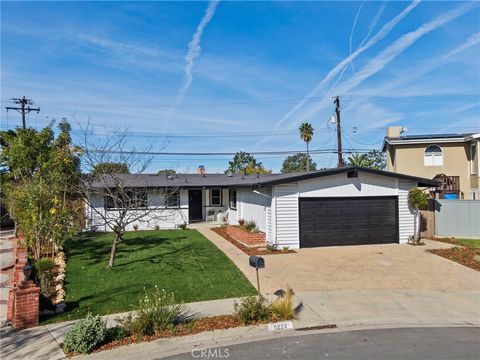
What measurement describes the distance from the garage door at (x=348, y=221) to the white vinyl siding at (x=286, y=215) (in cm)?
32

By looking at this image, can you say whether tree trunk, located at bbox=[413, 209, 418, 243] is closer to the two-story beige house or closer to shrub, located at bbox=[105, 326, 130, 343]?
the two-story beige house

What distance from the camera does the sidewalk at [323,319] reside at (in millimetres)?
6281

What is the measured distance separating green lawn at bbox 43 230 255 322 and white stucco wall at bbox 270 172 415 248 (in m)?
2.92

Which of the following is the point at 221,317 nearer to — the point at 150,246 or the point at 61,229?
Answer: the point at 61,229

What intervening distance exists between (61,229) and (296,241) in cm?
896

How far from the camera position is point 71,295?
357 inches

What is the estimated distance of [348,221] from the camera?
16.2 m

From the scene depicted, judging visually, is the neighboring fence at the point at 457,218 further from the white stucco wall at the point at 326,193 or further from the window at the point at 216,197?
the window at the point at 216,197

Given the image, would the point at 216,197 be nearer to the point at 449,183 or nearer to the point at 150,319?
the point at 449,183

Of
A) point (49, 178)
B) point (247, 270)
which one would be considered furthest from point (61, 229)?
point (247, 270)

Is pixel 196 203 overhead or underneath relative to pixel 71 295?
overhead

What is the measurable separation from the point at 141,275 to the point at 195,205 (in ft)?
51.7

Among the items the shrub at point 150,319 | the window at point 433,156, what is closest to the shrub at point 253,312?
the shrub at point 150,319

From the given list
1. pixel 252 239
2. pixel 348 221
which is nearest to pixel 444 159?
pixel 348 221
